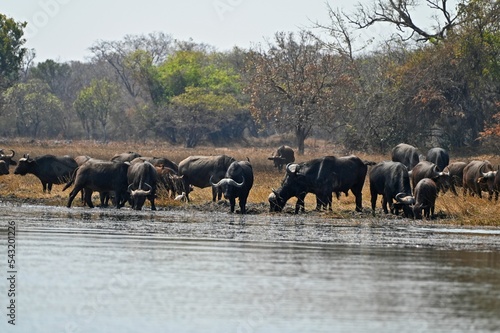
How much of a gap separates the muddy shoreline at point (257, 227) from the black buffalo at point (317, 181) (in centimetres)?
53

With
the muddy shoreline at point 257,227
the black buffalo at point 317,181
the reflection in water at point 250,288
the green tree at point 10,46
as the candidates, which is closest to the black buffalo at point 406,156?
the black buffalo at point 317,181

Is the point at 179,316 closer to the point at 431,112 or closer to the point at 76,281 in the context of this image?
the point at 76,281

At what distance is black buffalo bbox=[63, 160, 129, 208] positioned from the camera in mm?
30281

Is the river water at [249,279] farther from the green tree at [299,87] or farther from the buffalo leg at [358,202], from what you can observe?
the green tree at [299,87]

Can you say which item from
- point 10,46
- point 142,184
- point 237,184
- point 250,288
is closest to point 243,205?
point 237,184

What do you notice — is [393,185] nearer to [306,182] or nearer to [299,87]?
[306,182]

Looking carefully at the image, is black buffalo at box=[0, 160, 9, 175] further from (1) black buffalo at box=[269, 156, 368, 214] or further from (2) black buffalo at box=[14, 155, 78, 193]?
(1) black buffalo at box=[269, 156, 368, 214]

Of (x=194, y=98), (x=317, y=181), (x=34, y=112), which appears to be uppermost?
(x=194, y=98)

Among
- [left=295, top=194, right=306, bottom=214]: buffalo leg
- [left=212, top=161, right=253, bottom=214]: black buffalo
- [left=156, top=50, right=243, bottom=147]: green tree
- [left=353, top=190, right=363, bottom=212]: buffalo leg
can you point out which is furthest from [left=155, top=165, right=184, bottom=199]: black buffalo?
[left=156, top=50, right=243, bottom=147]: green tree

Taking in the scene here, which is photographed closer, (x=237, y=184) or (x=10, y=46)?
(x=237, y=184)

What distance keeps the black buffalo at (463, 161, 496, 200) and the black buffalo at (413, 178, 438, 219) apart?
10.5ft

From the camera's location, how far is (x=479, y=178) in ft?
101

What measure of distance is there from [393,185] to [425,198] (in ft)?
5.11

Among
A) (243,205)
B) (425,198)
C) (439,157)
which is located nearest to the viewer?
(425,198)
